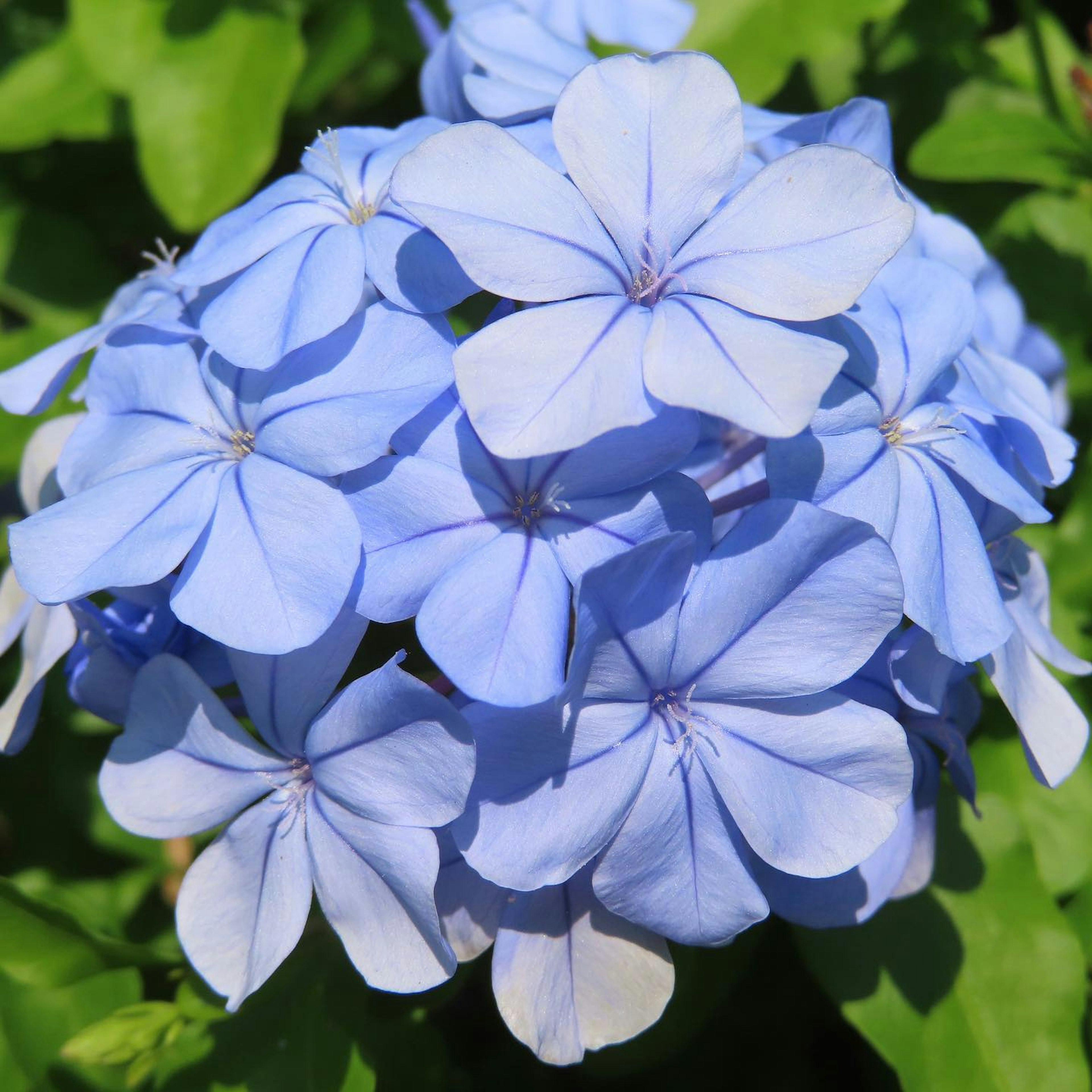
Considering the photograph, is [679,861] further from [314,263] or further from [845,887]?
[314,263]

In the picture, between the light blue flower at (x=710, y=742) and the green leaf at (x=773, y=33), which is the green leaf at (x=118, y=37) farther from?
the light blue flower at (x=710, y=742)

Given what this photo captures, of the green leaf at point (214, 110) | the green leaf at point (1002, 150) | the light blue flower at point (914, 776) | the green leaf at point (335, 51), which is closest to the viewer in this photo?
the light blue flower at point (914, 776)

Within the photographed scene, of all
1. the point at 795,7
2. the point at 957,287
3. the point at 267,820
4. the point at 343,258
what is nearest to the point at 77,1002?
the point at 267,820

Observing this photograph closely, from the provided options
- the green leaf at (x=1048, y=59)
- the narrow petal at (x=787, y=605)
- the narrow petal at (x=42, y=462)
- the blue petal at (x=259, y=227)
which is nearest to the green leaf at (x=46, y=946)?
the narrow petal at (x=42, y=462)

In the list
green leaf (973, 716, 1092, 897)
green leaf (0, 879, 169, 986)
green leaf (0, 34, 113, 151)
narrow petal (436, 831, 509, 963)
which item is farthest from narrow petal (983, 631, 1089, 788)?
green leaf (0, 34, 113, 151)

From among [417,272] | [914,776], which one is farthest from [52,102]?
[914,776]

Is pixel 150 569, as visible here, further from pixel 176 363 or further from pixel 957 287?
pixel 957 287
